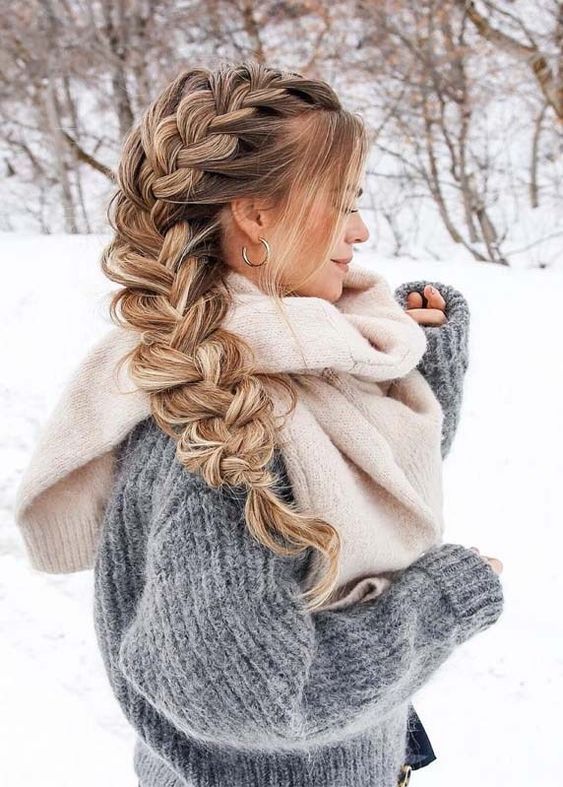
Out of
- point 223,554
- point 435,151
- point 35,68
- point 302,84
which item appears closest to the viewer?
point 223,554

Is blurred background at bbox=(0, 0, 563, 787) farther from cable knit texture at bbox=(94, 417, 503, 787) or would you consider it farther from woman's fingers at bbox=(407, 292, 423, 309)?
woman's fingers at bbox=(407, 292, 423, 309)

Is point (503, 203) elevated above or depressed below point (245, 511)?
below

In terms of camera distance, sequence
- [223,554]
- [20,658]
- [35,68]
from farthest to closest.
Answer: [35,68]
[20,658]
[223,554]

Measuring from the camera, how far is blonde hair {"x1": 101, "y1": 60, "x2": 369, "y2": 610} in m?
0.91

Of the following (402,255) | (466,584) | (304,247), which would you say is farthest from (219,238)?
(402,255)

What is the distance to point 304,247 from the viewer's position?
1.03 meters

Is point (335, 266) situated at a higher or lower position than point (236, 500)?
higher

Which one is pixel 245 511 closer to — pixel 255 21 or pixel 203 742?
pixel 203 742

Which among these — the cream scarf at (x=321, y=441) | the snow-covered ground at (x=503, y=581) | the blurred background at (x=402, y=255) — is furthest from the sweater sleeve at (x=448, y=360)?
the blurred background at (x=402, y=255)

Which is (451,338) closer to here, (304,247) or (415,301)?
(415,301)

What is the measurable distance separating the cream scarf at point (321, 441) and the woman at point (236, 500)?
0.05ft

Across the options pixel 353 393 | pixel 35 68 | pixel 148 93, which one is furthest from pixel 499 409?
pixel 35 68

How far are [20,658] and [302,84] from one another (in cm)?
243

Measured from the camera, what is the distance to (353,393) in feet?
3.50
